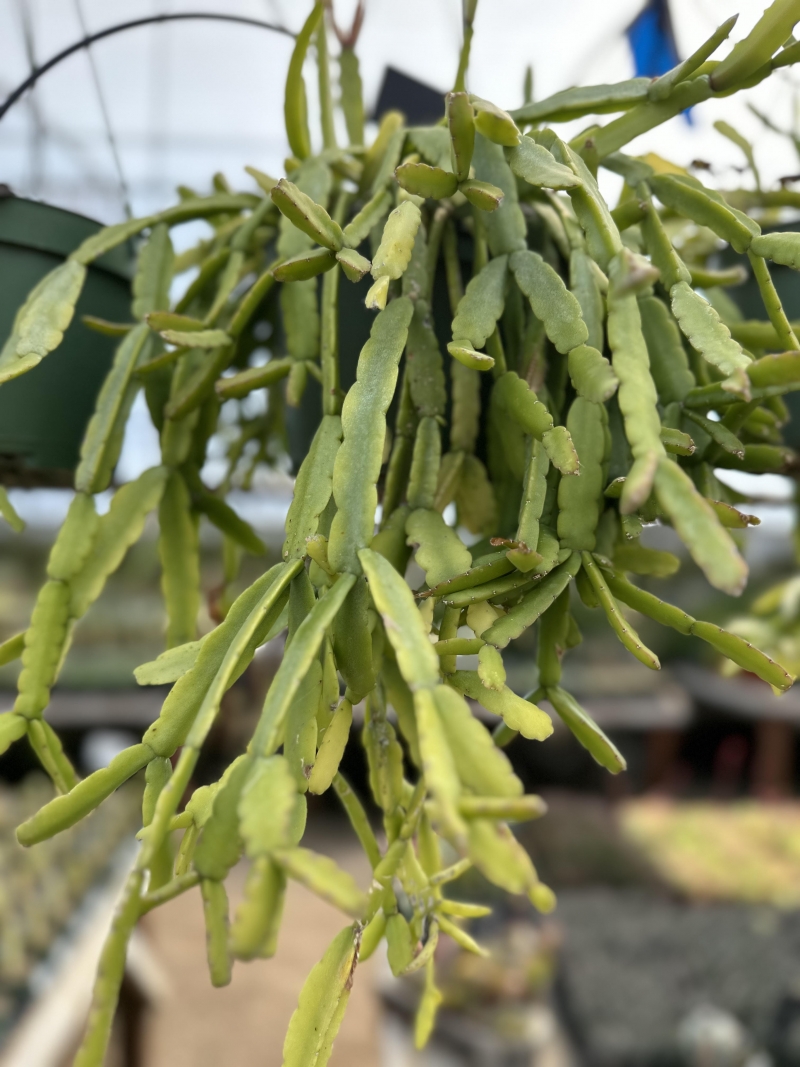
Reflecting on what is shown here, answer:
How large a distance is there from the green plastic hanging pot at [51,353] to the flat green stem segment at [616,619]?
41cm

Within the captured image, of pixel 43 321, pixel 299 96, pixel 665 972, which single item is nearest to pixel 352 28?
pixel 299 96

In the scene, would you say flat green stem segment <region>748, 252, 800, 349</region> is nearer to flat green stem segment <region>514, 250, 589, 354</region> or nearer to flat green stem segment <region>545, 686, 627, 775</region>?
flat green stem segment <region>514, 250, 589, 354</region>

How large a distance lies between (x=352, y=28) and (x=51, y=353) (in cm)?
33

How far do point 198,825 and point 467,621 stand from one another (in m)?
0.17

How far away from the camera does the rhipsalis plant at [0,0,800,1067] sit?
28 cm

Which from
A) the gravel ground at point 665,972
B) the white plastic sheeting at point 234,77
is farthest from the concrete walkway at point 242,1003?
the white plastic sheeting at point 234,77

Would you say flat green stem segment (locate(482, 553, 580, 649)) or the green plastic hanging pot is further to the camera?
the green plastic hanging pot

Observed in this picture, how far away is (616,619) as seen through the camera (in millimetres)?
359

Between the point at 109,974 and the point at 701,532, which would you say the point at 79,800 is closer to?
the point at 109,974

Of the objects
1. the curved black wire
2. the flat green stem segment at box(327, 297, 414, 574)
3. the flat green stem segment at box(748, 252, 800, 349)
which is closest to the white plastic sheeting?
the curved black wire

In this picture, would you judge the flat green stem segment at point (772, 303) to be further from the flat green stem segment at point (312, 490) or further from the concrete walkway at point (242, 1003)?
the concrete walkway at point (242, 1003)

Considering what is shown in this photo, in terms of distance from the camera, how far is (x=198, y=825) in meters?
0.35

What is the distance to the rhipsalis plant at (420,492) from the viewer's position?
28 cm

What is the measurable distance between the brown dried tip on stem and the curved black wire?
2.7 inches
